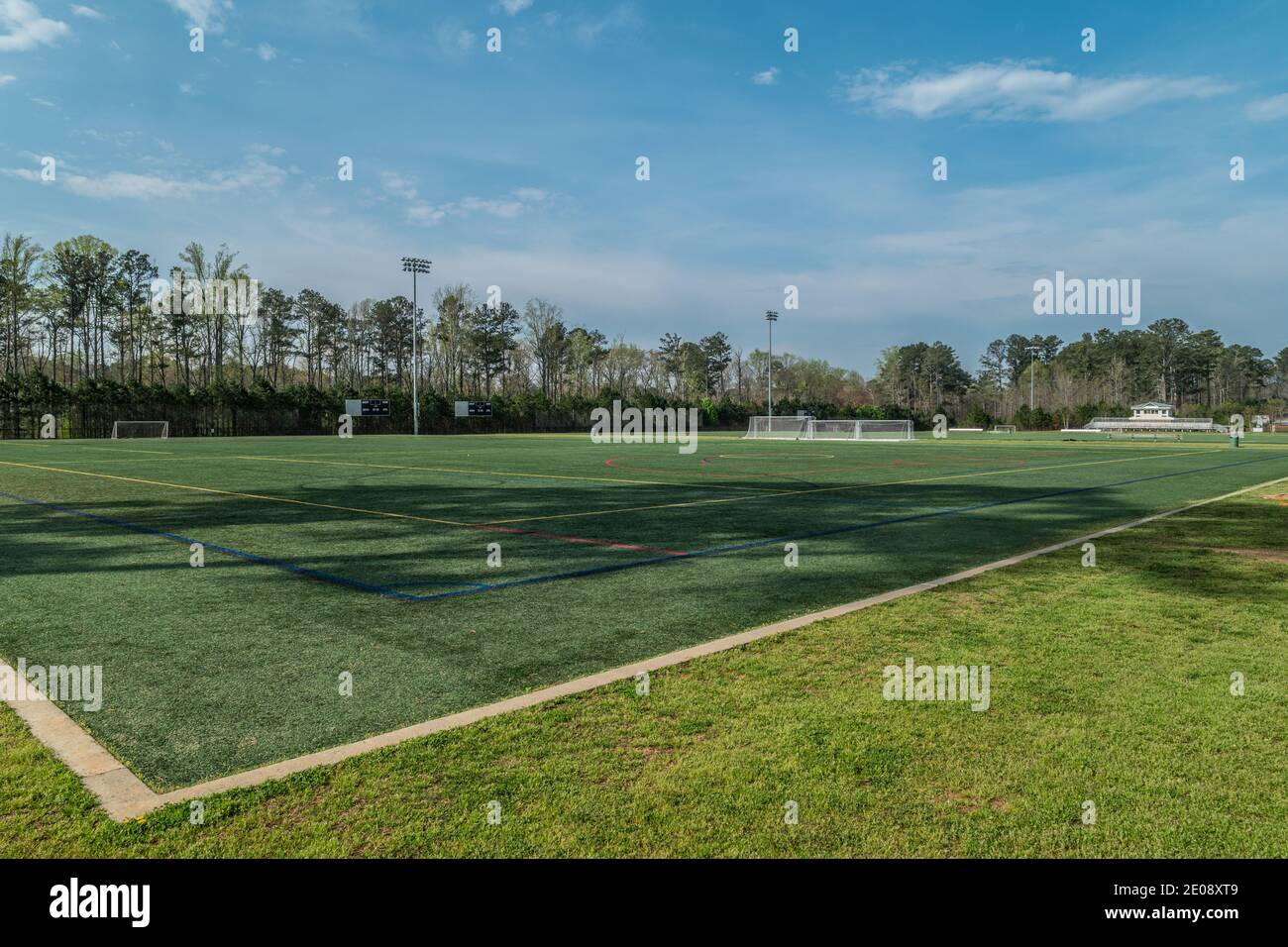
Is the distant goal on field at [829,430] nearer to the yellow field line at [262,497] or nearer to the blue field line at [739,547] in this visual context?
the blue field line at [739,547]

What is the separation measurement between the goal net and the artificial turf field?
Answer: 4054 centimetres

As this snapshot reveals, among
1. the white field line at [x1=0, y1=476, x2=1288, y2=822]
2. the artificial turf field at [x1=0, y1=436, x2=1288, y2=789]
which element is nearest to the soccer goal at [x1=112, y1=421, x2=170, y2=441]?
the artificial turf field at [x1=0, y1=436, x2=1288, y2=789]

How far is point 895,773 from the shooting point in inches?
133

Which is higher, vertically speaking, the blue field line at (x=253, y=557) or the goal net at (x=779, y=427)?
the goal net at (x=779, y=427)

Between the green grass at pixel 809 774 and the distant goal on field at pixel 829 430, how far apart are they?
5032 cm

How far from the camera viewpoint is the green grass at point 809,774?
9.30 feet

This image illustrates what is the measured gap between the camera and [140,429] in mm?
58688

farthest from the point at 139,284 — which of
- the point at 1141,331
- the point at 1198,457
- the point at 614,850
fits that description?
the point at 1141,331

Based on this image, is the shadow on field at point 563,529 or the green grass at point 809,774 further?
the shadow on field at point 563,529

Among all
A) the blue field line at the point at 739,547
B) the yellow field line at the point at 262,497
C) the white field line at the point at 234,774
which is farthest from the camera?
the yellow field line at the point at 262,497

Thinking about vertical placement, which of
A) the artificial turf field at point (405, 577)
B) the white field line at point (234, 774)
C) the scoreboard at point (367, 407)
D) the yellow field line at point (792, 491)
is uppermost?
the scoreboard at point (367, 407)

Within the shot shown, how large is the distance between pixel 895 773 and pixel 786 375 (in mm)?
128597

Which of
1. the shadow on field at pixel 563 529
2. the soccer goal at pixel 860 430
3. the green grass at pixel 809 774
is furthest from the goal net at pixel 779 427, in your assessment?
the green grass at pixel 809 774
